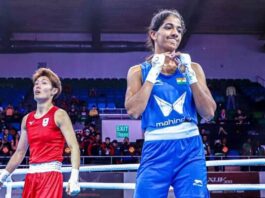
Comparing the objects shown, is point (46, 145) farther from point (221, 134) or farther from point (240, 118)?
point (240, 118)

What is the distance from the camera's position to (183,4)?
14.0m

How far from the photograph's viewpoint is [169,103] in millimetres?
2004

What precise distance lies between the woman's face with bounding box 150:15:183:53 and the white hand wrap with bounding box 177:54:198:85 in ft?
0.33

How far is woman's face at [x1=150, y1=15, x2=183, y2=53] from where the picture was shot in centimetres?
205

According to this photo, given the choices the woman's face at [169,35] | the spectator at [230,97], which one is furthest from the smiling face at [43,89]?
the spectator at [230,97]

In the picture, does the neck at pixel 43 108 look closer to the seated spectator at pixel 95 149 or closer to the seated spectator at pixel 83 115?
the seated spectator at pixel 95 149

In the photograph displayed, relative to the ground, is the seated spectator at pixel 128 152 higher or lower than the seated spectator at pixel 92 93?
lower

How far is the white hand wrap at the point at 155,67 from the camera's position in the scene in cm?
194

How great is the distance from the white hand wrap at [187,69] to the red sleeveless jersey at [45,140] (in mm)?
1055

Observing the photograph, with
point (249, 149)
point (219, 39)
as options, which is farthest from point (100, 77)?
point (249, 149)

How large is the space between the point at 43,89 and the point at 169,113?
1.07 metres

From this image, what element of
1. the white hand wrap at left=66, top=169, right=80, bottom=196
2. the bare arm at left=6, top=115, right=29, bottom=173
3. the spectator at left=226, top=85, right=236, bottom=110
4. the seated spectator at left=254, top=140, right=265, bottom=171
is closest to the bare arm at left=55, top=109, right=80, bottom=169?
the white hand wrap at left=66, top=169, right=80, bottom=196

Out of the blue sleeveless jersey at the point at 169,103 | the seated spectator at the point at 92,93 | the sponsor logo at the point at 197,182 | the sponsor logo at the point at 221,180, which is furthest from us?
the seated spectator at the point at 92,93

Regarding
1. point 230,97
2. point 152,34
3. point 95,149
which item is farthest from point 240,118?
point 152,34
